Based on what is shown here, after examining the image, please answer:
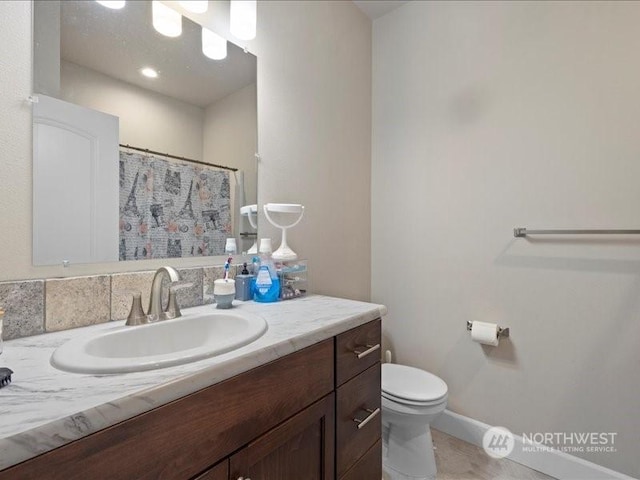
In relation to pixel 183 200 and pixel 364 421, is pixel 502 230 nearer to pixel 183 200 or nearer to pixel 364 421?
pixel 364 421

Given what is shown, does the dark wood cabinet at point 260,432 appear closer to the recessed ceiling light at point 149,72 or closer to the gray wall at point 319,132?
the gray wall at point 319,132

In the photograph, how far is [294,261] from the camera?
4.81 ft

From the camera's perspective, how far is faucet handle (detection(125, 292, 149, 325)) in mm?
900

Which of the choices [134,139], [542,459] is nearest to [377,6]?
[134,139]

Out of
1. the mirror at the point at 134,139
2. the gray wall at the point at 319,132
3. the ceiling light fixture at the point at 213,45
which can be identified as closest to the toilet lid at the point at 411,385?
the gray wall at the point at 319,132

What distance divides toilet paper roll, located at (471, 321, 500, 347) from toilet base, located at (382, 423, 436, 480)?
516mm

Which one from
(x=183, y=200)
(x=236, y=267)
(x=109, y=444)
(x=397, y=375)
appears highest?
(x=183, y=200)

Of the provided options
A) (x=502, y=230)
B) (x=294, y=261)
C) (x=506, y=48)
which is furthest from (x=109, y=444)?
(x=506, y=48)

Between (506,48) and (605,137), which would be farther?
(506,48)

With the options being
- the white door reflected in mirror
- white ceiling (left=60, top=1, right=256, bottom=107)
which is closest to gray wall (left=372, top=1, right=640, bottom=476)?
white ceiling (left=60, top=1, right=256, bottom=107)

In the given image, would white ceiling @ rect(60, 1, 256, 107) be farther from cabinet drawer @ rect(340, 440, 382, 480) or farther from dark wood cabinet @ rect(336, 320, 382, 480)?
cabinet drawer @ rect(340, 440, 382, 480)

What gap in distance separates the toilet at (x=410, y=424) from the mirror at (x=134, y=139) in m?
0.99

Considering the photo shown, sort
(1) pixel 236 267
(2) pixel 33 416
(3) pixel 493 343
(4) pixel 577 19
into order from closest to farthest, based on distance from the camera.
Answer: (2) pixel 33 416 < (1) pixel 236 267 < (4) pixel 577 19 < (3) pixel 493 343

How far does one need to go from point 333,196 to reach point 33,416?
5.07 feet
